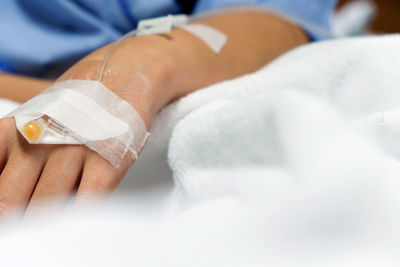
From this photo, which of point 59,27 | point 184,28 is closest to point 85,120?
point 184,28

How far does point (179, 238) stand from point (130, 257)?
4 centimetres

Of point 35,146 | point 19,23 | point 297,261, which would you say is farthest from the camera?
point 19,23

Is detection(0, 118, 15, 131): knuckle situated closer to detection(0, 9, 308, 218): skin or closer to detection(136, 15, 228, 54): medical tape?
detection(0, 9, 308, 218): skin

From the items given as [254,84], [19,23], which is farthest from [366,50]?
[19,23]

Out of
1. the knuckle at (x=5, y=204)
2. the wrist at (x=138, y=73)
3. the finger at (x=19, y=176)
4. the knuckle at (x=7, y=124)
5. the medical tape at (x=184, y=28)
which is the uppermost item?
the medical tape at (x=184, y=28)

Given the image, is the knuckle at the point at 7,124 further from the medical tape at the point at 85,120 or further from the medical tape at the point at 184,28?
the medical tape at the point at 184,28

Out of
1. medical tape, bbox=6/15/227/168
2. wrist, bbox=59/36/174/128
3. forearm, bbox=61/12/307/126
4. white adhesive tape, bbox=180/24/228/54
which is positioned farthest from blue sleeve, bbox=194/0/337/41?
medical tape, bbox=6/15/227/168

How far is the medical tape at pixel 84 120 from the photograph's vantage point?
0.39m

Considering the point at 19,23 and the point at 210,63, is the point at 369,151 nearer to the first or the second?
the point at 210,63

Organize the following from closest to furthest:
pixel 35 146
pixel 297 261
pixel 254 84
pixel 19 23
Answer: pixel 297 261 → pixel 35 146 → pixel 254 84 → pixel 19 23

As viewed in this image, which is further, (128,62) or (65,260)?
(128,62)

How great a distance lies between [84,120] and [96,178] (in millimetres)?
60

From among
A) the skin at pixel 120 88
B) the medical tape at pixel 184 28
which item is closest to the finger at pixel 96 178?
the skin at pixel 120 88

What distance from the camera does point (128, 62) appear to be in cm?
49
